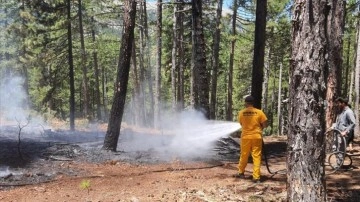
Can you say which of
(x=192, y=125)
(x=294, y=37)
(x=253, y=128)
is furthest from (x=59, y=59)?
(x=294, y=37)

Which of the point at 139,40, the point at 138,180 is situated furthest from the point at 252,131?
the point at 139,40

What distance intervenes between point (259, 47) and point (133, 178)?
190 inches

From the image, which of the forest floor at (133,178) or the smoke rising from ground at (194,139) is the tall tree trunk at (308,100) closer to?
the forest floor at (133,178)

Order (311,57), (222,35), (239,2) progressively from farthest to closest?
(222,35) < (239,2) < (311,57)

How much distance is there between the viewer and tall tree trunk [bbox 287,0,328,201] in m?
4.93

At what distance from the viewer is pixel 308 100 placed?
4980 millimetres

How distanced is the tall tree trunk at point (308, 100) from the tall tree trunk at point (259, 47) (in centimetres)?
505

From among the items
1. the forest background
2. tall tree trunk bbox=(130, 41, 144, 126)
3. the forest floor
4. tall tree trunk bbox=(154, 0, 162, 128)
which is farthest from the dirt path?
tall tree trunk bbox=(130, 41, 144, 126)

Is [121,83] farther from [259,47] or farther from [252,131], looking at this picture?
[252,131]

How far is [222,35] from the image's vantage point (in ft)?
101

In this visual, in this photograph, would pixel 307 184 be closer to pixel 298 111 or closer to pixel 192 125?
pixel 298 111

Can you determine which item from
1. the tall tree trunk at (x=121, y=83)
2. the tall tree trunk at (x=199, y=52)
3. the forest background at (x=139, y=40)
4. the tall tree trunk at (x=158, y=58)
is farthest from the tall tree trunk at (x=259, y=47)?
the forest background at (x=139, y=40)

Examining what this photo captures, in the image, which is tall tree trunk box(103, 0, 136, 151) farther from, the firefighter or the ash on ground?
the firefighter

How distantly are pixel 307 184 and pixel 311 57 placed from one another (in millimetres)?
1721
